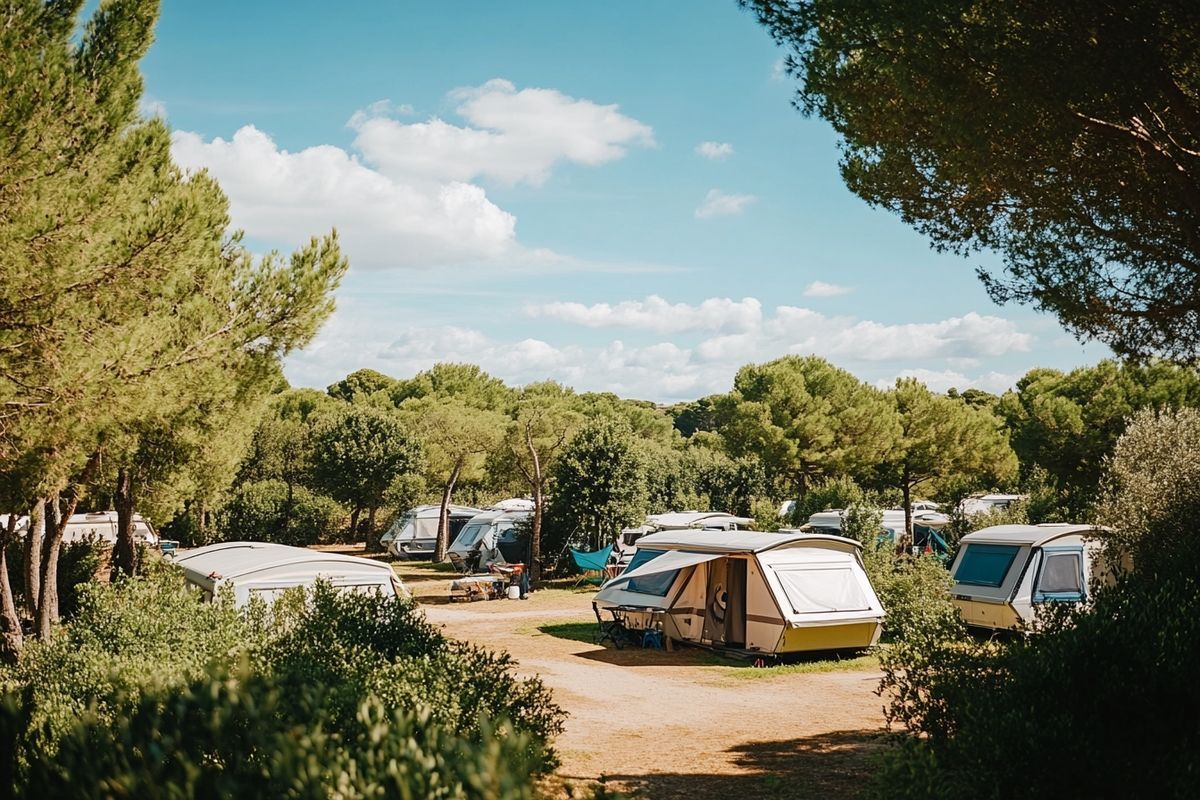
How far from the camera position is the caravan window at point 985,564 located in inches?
521

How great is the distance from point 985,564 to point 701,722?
653cm

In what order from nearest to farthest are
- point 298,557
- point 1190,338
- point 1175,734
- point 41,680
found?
point 1175,734
point 41,680
point 1190,338
point 298,557

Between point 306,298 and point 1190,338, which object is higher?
point 306,298

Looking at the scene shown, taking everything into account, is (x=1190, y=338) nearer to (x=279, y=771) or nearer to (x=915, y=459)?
(x=279, y=771)

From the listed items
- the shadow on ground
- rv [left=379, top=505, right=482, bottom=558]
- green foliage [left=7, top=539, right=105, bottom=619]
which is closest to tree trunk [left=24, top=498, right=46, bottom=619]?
green foliage [left=7, top=539, right=105, bottom=619]

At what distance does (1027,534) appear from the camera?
1334 cm

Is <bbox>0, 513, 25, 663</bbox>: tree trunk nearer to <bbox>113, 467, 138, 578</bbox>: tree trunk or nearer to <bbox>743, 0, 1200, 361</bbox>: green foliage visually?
<bbox>113, 467, 138, 578</bbox>: tree trunk

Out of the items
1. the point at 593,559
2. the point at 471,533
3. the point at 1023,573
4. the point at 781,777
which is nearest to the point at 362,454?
the point at 471,533

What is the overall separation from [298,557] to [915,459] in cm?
2228

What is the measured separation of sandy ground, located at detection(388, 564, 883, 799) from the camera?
23.3 feet

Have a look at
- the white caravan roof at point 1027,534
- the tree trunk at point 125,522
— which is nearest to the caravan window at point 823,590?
the white caravan roof at point 1027,534

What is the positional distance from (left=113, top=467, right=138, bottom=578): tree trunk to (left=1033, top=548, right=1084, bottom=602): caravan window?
44.0 ft

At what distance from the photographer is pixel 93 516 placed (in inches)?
888

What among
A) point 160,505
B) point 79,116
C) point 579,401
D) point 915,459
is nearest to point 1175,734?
point 79,116
